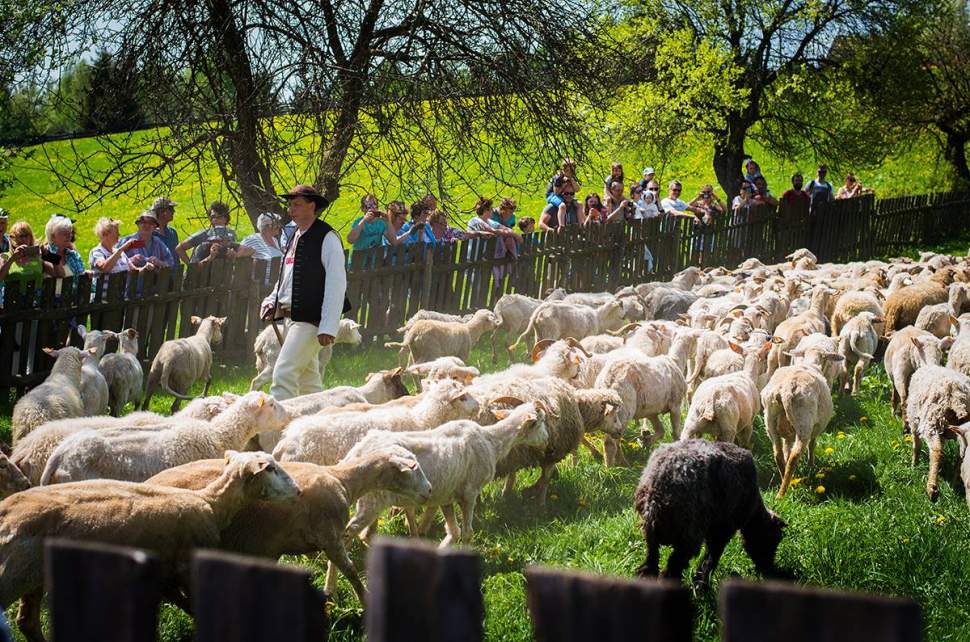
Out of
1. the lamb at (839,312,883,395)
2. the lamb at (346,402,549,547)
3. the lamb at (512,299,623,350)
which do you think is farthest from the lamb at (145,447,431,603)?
the lamb at (839,312,883,395)

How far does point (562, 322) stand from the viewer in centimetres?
1276

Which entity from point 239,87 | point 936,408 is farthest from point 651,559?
point 239,87

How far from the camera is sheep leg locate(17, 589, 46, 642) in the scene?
4.76m

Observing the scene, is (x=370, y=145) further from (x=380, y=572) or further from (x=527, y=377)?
(x=380, y=572)

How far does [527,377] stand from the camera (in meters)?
8.54

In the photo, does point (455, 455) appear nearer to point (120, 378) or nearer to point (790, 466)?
point (790, 466)

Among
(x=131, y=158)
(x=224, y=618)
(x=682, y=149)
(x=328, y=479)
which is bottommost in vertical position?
(x=328, y=479)

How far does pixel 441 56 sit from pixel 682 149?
14140 mm

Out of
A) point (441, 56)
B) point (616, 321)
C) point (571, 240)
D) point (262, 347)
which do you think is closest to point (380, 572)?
point (262, 347)

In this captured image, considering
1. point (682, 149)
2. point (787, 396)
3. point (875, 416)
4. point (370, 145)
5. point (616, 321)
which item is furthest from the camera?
point (682, 149)

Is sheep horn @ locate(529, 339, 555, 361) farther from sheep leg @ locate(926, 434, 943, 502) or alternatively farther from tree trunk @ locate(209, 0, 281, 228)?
sheep leg @ locate(926, 434, 943, 502)

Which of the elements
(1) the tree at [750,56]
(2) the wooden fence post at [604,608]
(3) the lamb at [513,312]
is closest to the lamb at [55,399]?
(3) the lamb at [513,312]

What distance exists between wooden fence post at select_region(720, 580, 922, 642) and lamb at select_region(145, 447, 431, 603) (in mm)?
4105

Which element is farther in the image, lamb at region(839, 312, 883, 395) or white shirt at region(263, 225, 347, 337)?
lamb at region(839, 312, 883, 395)
